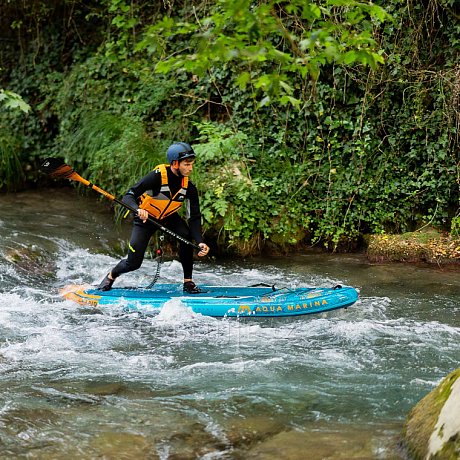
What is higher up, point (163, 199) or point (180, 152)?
point (180, 152)

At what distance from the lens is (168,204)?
21.3 ft

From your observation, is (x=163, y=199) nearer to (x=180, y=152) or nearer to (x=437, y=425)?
(x=180, y=152)

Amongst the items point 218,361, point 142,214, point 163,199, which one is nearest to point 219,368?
point 218,361

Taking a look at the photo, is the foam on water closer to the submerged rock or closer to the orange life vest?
the submerged rock

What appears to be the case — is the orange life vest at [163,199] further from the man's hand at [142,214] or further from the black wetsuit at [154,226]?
the man's hand at [142,214]

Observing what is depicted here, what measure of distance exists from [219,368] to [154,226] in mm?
2129

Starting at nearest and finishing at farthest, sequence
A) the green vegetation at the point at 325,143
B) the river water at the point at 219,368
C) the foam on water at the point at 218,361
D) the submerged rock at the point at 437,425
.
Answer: the submerged rock at the point at 437,425, the river water at the point at 219,368, the foam on water at the point at 218,361, the green vegetation at the point at 325,143

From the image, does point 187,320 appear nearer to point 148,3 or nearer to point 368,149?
point 368,149

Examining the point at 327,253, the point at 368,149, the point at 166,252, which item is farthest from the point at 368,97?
the point at 166,252

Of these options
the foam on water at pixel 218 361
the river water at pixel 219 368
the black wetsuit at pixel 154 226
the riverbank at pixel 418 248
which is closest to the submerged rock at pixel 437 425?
the river water at pixel 219 368

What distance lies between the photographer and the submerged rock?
3.10 meters

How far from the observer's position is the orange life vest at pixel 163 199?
6367mm

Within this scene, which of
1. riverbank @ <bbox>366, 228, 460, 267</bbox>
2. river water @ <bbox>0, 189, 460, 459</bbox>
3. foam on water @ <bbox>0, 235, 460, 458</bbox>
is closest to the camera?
river water @ <bbox>0, 189, 460, 459</bbox>

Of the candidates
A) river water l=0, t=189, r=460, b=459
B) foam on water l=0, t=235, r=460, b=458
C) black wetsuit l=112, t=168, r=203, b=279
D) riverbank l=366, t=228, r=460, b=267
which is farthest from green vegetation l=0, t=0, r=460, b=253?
A: foam on water l=0, t=235, r=460, b=458
